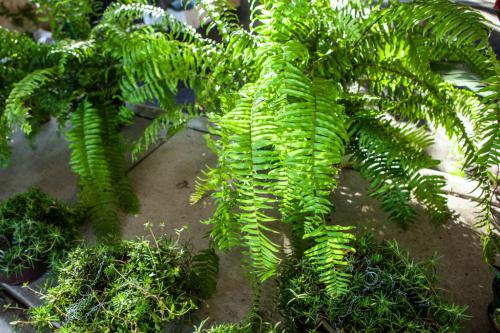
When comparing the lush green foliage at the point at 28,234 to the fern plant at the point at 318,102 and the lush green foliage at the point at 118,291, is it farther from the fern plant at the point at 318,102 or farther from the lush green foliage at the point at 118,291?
the fern plant at the point at 318,102

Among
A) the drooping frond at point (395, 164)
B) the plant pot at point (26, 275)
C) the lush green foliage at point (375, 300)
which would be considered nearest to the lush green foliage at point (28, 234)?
the plant pot at point (26, 275)

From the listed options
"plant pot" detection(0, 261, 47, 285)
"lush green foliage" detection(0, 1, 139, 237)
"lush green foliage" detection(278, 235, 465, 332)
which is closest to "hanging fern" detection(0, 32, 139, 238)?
"lush green foliage" detection(0, 1, 139, 237)

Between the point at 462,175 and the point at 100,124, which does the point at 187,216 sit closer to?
the point at 100,124

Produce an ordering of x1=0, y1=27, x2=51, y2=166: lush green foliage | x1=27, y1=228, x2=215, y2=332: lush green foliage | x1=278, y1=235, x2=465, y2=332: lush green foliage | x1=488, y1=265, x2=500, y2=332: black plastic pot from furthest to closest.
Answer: x1=0, y1=27, x2=51, y2=166: lush green foliage
x1=488, y1=265, x2=500, y2=332: black plastic pot
x1=27, y1=228, x2=215, y2=332: lush green foliage
x1=278, y1=235, x2=465, y2=332: lush green foliage

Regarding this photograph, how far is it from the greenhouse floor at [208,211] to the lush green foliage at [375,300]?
0.19 m

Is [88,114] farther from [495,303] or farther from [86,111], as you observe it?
[495,303]

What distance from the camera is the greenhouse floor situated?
5.79 ft

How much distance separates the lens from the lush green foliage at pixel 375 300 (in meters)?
1.25

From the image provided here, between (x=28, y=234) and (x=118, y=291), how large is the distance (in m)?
0.65

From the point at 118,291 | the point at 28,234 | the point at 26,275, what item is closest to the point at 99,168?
the point at 28,234

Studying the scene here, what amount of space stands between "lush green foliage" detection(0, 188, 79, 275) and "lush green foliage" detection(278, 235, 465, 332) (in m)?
1.12

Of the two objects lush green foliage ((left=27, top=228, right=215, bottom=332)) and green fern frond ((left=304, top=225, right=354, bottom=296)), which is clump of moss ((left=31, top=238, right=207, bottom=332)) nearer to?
lush green foliage ((left=27, top=228, right=215, bottom=332))

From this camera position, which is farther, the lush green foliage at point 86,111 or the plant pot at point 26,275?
the lush green foliage at point 86,111

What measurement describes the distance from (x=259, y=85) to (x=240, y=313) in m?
0.99
